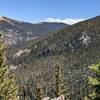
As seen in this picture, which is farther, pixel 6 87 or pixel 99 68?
pixel 6 87

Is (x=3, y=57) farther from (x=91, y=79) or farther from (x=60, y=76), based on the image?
(x=60, y=76)

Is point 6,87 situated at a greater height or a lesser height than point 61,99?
greater

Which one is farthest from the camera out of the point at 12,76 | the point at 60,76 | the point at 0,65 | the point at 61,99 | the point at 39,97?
the point at 60,76

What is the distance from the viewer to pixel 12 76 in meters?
24.7

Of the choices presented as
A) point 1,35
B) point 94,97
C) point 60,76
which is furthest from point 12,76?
point 60,76

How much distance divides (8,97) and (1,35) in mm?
4438

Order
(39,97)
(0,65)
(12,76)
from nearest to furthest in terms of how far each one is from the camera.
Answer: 1. (0,65)
2. (12,76)
3. (39,97)

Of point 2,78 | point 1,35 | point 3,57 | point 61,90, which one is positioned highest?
point 1,35

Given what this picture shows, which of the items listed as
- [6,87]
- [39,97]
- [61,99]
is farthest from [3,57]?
[39,97]

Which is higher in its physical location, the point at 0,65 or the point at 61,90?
the point at 0,65

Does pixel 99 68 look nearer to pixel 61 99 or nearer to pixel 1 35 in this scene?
pixel 1 35

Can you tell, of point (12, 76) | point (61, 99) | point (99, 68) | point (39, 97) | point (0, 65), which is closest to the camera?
point (99, 68)

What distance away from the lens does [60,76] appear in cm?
8119

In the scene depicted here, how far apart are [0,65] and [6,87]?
1683 mm
